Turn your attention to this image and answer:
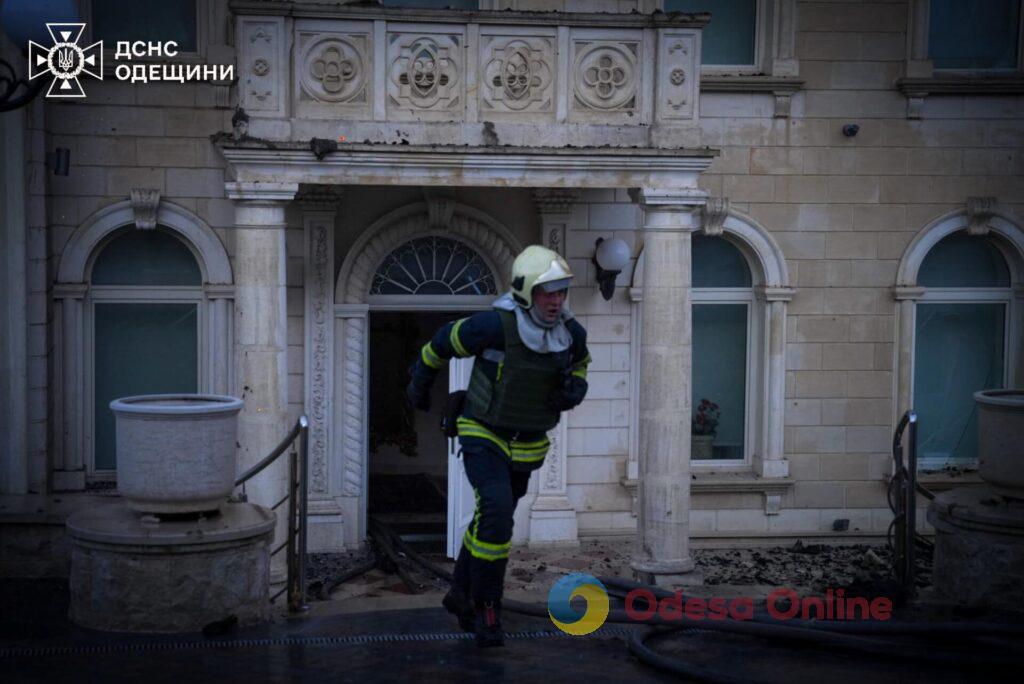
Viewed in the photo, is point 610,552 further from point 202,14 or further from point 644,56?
point 202,14

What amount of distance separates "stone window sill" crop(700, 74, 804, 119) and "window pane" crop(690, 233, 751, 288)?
56.9 inches

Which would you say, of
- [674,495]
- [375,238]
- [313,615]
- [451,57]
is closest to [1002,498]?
[674,495]

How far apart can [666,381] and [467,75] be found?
10.0ft

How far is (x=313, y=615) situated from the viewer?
909cm

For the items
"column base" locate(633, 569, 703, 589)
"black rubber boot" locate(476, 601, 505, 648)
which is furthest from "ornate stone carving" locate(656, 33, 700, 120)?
"black rubber boot" locate(476, 601, 505, 648)

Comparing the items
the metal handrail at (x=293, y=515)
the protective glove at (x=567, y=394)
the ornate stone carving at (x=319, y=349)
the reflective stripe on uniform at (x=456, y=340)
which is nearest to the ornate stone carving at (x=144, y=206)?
the ornate stone carving at (x=319, y=349)

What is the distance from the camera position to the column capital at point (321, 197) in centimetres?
1315

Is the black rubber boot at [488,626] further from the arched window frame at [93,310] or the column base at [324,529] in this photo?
the arched window frame at [93,310]

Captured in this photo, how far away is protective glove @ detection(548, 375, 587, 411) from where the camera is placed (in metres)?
7.51

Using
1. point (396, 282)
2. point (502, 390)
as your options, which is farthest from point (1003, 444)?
point (396, 282)

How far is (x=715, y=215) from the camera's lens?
13742 millimetres

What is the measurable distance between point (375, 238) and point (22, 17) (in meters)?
6.28

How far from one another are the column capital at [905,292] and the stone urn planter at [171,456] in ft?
26.5

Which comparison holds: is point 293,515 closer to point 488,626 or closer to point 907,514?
point 488,626
